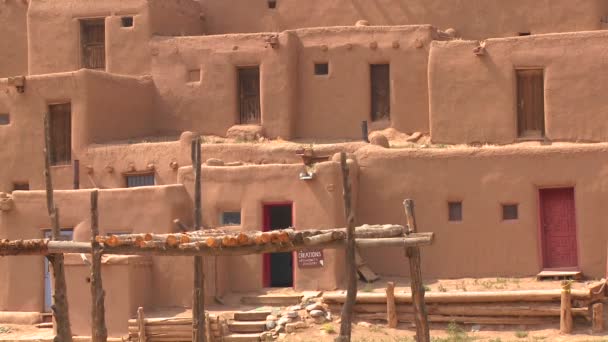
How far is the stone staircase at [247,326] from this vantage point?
28391mm

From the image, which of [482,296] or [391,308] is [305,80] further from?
[482,296]

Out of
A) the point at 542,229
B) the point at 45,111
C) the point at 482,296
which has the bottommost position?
the point at 482,296

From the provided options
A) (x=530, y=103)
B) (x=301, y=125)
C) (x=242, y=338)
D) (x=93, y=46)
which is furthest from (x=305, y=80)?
(x=242, y=338)

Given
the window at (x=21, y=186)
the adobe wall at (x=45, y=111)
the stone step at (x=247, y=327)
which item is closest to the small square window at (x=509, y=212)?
the stone step at (x=247, y=327)

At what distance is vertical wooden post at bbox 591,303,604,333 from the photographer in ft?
88.1

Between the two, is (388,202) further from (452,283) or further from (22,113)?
(22,113)

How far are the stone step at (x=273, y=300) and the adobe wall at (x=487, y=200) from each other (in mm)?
2401

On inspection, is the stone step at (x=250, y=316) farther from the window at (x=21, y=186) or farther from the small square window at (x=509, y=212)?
the window at (x=21, y=186)

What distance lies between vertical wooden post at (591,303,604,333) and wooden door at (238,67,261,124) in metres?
11.9

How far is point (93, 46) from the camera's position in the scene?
3744cm

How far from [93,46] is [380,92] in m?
8.17

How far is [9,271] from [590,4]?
15.9 meters

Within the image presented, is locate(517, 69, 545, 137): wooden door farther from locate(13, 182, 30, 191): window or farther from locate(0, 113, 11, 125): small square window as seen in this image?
locate(0, 113, 11, 125): small square window

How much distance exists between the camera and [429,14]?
36312 millimetres
